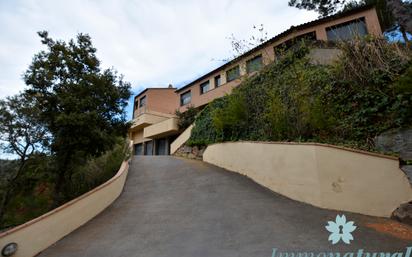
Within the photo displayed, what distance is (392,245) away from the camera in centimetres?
330

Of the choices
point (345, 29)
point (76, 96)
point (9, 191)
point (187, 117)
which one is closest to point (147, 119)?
point (187, 117)

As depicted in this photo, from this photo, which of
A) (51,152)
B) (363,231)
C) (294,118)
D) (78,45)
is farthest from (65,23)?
(363,231)

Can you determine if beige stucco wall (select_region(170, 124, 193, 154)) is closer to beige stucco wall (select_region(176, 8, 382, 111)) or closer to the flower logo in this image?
beige stucco wall (select_region(176, 8, 382, 111))

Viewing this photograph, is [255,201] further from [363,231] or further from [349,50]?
[349,50]

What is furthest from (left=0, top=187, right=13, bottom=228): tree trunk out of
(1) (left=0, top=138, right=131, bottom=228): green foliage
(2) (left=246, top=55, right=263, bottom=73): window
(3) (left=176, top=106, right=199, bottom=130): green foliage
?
(3) (left=176, top=106, right=199, bottom=130): green foliage

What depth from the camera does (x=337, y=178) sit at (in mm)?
4973

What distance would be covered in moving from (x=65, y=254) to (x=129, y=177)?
18.7 feet

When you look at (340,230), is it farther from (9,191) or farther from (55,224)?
(9,191)

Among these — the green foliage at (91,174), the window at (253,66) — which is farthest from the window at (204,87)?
the green foliage at (91,174)

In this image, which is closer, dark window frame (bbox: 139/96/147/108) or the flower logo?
the flower logo

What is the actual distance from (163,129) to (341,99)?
1718cm

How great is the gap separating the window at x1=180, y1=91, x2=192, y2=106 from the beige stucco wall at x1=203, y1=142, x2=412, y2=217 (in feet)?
56.7

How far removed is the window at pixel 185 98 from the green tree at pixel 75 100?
14987 millimetres

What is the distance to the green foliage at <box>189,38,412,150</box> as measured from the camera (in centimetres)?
525
